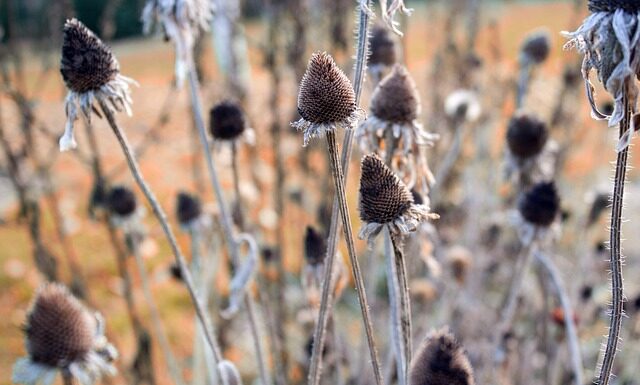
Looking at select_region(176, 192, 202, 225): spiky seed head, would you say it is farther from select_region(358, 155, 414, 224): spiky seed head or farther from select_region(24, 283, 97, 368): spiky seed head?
select_region(358, 155, 414, 224): spiky seed head

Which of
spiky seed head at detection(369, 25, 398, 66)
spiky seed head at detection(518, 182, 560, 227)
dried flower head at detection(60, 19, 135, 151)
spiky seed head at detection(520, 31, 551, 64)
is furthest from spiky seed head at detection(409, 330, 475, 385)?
spiky seed head at detection(520, 31, 551, 64)

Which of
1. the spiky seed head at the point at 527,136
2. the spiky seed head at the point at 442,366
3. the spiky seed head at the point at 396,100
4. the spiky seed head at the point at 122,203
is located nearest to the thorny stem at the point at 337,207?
the spiky seed head at the point at 442,366

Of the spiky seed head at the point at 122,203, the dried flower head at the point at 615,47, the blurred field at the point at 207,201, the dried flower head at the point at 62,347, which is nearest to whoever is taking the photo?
the dried flower head at the point at 615,47

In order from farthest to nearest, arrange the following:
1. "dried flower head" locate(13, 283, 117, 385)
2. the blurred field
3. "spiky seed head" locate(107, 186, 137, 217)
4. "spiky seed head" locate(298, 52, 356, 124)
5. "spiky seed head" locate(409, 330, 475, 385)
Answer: the blurred field → "spiky seed head" locate(107, 186, 137, 217) → "dried flower head" locate(13, 283, 117, 385) → "spiky seed head" locate(409, 330, 475, 385) → "spiky seed head" locate(298, 52, 356, 124)

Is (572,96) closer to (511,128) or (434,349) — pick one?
(511,128)

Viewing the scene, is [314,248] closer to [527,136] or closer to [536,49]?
[527,136]

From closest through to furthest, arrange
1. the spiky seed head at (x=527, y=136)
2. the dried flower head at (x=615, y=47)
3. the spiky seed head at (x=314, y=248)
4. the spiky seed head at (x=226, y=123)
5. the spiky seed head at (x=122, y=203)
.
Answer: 1. the dried flower head at (x=615, y=47)
2. the spiky seed head at (x=314, y=248)
3. the spiky seed head at (x=226, y=123)
4. the spiky seed head at (x=527, y=136)
5. the spiky seed head at (x=122, y=203)

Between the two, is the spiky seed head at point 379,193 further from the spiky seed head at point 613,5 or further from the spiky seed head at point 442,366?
the spiky seed head at point 613,5
